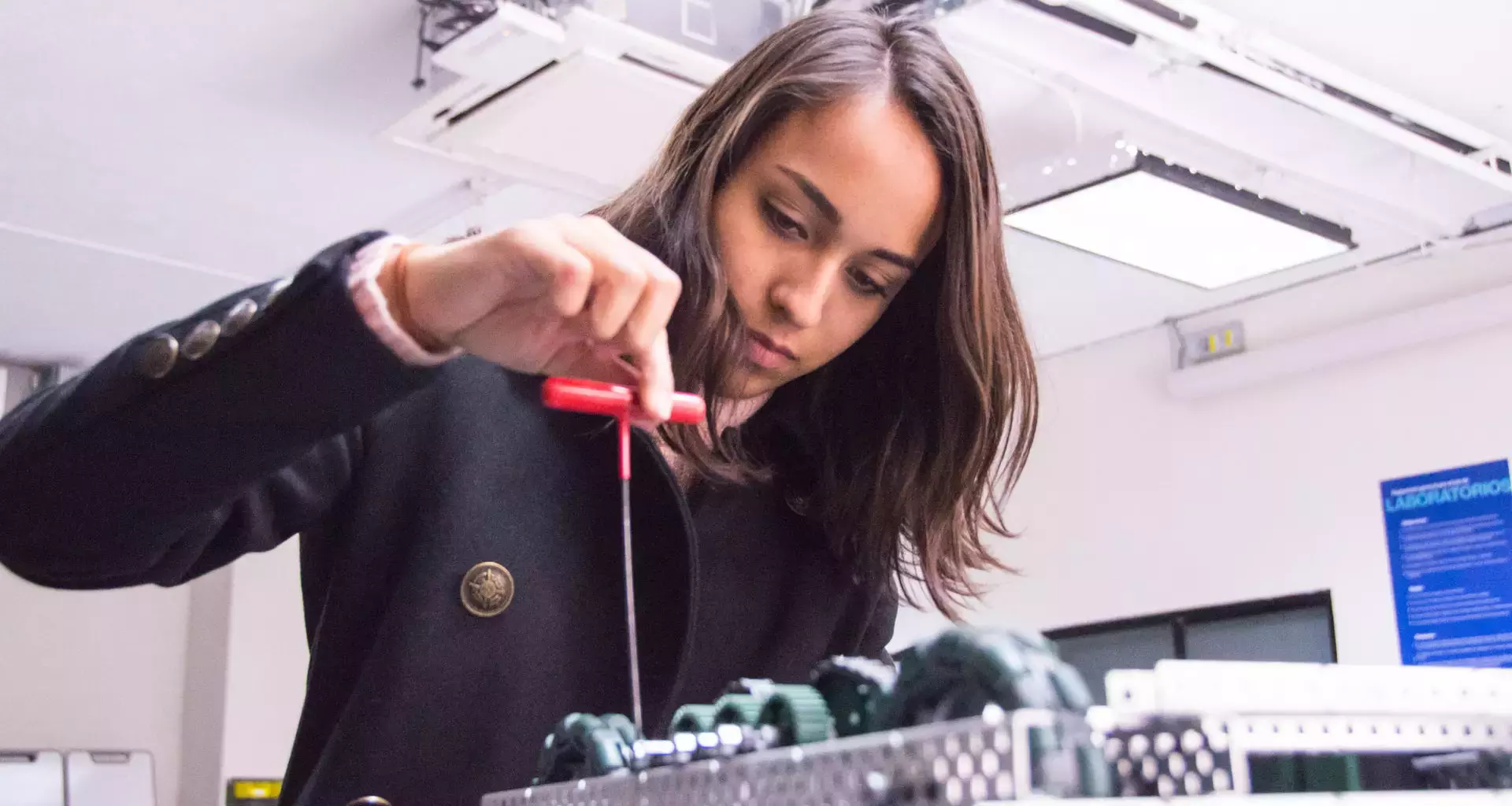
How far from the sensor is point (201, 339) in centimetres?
57

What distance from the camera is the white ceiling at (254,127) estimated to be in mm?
2170

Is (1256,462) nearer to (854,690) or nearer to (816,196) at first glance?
→ (816,196)

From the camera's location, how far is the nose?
34.7 inches

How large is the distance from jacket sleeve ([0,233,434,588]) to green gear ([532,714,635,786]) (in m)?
0.15

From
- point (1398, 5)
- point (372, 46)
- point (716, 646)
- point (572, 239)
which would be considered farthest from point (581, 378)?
point (1398, 5)

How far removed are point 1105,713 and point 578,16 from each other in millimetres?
1701

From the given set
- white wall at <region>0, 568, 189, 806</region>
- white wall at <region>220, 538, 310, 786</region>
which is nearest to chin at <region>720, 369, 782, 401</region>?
white wall at <region>220, 538, 310, 786</region>

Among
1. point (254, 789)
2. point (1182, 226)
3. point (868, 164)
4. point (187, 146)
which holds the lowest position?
point (254, 789)

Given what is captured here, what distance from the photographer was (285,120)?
246 cm

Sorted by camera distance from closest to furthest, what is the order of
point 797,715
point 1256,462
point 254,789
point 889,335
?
point 797,715 < point 889,335 < point 1256,462 < point 254,789

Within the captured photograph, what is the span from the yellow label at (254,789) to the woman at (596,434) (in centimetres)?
329

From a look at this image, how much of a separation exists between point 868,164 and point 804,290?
9 cm

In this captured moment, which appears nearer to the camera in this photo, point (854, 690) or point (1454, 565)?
point (854, 690)

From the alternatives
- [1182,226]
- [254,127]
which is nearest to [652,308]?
[254,127]
